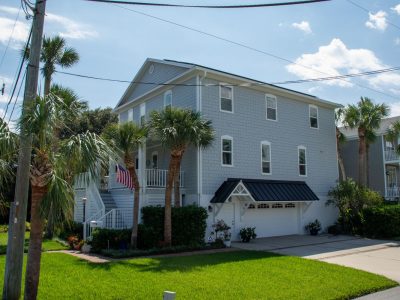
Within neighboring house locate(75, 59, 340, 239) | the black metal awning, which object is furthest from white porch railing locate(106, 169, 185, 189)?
the black metal awning

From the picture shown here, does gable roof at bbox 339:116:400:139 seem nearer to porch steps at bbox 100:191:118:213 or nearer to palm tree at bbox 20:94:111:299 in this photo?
porch steps at bbox 100:191:118:213

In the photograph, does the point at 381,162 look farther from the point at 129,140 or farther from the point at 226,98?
the point at 129,140

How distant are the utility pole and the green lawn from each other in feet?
2.92

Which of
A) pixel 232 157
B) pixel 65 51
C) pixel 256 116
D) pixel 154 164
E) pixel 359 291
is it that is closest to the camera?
pixel 359 291

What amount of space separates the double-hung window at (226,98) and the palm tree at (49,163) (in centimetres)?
1429

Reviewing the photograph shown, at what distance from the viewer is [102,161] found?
26.0ft

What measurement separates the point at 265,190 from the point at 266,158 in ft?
7.84

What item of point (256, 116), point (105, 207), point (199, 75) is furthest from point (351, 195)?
point (105, 207)

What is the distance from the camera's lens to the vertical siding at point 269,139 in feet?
69.4

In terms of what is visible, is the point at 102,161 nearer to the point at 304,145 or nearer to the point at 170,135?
the point at 170,135

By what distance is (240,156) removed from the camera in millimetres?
22234

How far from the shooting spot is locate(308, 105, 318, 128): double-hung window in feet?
87.8

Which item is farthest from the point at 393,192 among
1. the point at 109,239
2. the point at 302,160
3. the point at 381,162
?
the point at 109,239

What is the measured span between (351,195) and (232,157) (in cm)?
830
